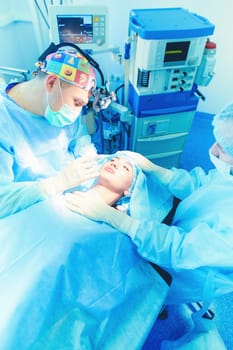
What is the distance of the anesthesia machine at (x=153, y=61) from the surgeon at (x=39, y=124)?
1.23 ft

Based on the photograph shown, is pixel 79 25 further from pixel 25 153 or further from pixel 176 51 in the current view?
pixel 25 153

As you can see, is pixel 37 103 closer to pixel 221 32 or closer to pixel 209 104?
pixel 221 32

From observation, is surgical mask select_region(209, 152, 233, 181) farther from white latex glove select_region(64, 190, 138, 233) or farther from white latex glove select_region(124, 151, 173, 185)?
white latex glove select_region(124, 151, 173, 185)

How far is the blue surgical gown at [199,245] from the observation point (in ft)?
2.90

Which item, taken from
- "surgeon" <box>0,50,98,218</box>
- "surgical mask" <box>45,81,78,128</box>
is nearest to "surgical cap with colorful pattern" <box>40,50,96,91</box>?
"surgeon" <box>0,50,98,218</box>

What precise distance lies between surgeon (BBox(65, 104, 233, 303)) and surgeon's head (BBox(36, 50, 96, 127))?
0.46m

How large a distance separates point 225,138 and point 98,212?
→ 2.06ft

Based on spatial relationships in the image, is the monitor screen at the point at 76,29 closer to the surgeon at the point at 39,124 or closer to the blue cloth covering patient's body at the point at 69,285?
the surgeon at the point at 39,124

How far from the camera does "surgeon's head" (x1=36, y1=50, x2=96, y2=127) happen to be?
3.66 feet

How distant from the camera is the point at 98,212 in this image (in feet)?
3.66

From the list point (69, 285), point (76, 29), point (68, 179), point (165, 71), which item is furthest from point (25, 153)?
point (165, 71)

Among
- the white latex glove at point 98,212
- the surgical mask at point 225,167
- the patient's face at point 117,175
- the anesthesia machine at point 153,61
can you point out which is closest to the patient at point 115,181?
the patient's face at point 117,175

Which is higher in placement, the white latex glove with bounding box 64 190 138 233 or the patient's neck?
the white latex glove with bounding box 64 190 138 233

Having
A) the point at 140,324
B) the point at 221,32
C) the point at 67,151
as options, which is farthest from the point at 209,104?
the point at 140,324
